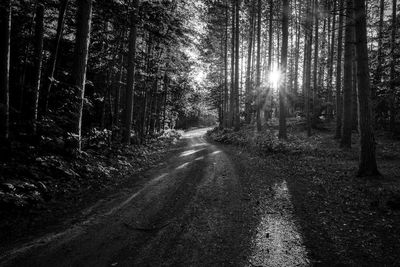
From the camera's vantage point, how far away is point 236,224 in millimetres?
6211

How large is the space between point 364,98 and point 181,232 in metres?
7.63

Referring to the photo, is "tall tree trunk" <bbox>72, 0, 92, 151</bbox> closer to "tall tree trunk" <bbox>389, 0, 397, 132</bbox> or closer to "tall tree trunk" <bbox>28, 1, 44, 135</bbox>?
"tall tree trunk" <bbox>28, 1, 44, 135</bbox>

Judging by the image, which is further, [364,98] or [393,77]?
[393,77]

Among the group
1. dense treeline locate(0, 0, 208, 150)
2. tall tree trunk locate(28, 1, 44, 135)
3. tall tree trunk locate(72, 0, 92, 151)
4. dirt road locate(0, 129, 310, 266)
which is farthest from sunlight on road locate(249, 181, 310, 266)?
tall tree trunk locate(28, 1, 44, 135)

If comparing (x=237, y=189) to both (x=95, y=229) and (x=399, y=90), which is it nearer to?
(x=95, y=229)

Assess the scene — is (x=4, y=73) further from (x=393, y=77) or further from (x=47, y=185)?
(x=393, y=77)

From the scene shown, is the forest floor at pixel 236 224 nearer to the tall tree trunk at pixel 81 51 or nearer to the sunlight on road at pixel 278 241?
the sunlight on road at pixel 278 241

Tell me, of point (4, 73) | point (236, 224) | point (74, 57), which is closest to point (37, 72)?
point (4, 73)

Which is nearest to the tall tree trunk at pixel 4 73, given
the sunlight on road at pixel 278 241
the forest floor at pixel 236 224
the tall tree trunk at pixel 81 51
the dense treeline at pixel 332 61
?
the tall tree trunk at pixel 81 51

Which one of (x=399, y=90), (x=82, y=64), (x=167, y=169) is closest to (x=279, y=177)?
(x=167, y=169)

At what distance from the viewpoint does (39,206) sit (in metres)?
6.57

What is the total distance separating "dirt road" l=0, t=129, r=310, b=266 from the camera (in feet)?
15.3

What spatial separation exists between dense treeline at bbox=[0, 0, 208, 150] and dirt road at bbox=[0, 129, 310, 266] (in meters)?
4.16

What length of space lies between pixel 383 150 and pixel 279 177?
7.55 metres
